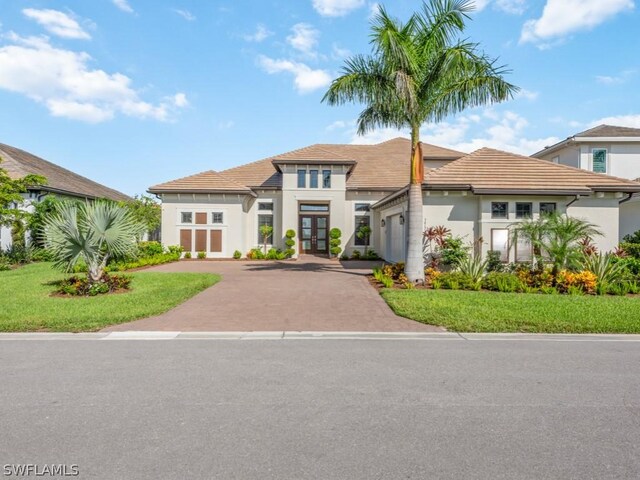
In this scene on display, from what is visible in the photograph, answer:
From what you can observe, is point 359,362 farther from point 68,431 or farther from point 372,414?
point 68,431

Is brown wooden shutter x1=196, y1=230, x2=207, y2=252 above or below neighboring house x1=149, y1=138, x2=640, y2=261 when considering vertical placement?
below

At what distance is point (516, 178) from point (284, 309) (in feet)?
36.5

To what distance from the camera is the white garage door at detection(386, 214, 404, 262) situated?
18.6 metres

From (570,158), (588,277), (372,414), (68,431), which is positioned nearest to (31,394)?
(68,431)

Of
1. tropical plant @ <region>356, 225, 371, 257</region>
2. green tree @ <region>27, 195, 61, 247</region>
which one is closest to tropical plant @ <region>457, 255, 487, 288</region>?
tropical plant @ <region>356, 225, 371, 257</region>

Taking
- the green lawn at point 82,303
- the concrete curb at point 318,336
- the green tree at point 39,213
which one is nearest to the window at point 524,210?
the concrete curb at point 318,336

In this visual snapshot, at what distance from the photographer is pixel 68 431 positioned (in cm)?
361

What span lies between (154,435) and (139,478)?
64cm

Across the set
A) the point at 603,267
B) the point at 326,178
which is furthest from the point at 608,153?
the point at 326,178

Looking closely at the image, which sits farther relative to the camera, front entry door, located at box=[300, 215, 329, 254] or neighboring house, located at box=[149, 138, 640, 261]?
front entry door, located at box=[300, 215, 329, 254]

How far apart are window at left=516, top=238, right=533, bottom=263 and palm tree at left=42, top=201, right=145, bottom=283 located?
44.3 feet

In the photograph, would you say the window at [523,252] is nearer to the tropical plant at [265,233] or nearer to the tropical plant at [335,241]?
the tropical plant at [335,241]

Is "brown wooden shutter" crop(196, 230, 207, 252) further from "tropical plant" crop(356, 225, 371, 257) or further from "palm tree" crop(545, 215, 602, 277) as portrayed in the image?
"palm tree" crop(545, 215, 602, 277)

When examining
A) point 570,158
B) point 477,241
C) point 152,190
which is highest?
point 570,158
